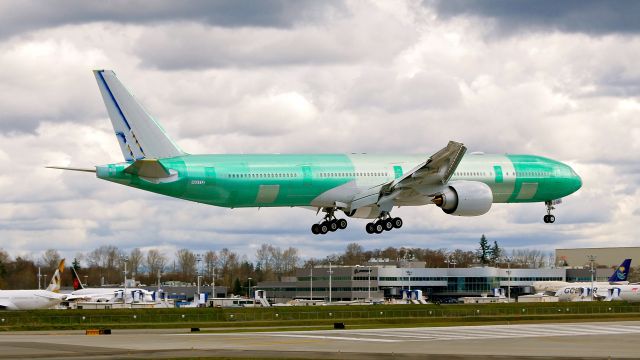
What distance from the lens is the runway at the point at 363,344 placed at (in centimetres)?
5047

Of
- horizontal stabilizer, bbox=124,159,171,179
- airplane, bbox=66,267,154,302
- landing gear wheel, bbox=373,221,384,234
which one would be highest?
horizontal stabilizer, bbox=124,159,171,179

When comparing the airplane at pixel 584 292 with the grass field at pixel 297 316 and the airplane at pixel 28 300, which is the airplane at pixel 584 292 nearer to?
the grass field at pixel 297 316

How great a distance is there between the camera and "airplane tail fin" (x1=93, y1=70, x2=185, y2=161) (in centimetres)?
7656

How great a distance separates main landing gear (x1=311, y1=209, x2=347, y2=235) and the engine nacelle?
304 inches

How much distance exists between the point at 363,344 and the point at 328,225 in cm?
2367

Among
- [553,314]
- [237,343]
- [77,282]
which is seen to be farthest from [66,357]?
[77,282]

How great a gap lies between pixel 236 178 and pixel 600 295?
90.5 metres

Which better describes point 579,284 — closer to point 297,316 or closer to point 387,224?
point 297,316

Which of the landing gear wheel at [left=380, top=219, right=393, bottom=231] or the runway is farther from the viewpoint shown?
the landing gear wheel at [left=380, top=219, right=393, bottom=231]

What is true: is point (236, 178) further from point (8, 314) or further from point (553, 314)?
point (553, 314)

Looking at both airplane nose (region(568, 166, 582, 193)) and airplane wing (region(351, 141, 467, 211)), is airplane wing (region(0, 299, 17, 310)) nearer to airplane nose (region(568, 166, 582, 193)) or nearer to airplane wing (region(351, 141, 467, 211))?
airplane wing (region(351, 141, 467, 211))

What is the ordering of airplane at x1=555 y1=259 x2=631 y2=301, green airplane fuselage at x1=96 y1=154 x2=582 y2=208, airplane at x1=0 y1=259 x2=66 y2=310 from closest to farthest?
green airplane fuselage at x1=96 y1=154 x2=582 y2=208 → airplane at x1=0 y1=259 x2=66 y2=310 → airplane at x1=555 y1=259 x2=631 y2=301

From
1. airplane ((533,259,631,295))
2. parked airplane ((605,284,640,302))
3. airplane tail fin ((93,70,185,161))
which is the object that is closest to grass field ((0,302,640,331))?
airplane tail fin ((93,70,185,161))

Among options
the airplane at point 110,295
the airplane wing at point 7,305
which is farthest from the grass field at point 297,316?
the airplane at point 110,295
